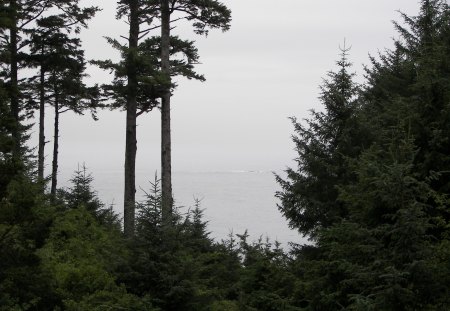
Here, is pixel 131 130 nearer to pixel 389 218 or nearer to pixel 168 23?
pixel 168 23

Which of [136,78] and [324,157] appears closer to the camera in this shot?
[324,157]

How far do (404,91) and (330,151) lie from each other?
14.5 feet

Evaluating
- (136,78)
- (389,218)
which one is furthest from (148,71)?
(389,218)

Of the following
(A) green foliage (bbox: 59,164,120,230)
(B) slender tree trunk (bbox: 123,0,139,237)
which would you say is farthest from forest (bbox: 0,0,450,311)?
(A) green foliage (bbox: 59,164,120,230)

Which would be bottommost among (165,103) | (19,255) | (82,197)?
(19,255)

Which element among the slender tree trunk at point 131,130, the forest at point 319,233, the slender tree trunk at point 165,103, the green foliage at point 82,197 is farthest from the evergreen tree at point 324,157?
the green foliage at point 82,197

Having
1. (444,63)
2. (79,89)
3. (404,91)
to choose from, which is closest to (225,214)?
(79,89)

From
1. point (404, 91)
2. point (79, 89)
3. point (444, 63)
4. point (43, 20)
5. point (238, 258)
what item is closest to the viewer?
point (444, 63)

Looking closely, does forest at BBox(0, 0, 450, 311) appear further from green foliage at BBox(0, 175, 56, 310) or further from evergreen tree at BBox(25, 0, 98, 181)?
evergreen tree at BBox(25, 0, 98, 181)

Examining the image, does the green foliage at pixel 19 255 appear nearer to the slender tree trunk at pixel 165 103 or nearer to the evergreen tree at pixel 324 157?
the evergreen tree at pixel 324 157

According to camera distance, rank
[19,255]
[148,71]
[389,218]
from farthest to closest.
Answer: [148,71]
[19,255]
[389,218]

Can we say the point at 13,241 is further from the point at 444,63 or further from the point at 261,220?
the point at 261,220

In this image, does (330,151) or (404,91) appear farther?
(404,91)

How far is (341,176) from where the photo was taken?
9.73 metres
